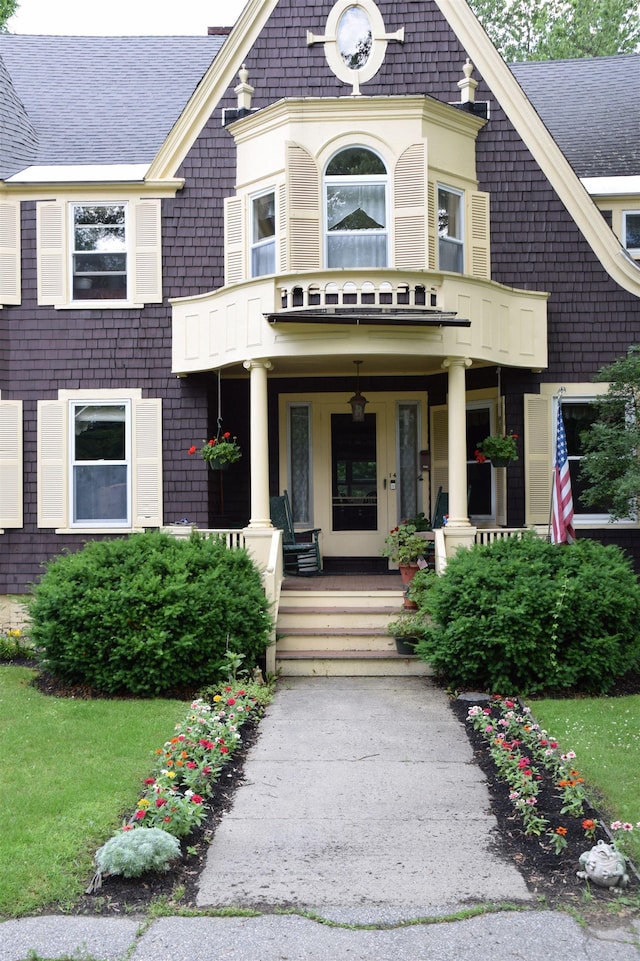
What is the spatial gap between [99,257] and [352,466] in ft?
15.6

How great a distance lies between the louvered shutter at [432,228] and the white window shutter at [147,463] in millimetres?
4148

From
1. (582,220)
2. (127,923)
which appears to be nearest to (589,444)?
(582,220)

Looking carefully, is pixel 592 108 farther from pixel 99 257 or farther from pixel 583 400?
pixel 99 257

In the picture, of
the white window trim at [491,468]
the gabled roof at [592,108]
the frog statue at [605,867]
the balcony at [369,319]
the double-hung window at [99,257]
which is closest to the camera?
the frog statue at [605,867]

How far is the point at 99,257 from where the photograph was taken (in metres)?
12.3

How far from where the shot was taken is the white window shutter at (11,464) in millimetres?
12258

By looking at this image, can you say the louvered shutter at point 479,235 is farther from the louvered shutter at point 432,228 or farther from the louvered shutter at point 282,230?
the louvered shutter at point 282,230

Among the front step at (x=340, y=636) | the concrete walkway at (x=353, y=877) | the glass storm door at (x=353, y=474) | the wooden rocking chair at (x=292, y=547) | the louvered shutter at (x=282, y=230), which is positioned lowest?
the concrete walkway at (x=353, y=877)

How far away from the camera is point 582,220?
39.9ft

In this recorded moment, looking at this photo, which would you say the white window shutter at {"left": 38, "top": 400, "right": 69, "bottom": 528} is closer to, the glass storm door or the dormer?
the dormer

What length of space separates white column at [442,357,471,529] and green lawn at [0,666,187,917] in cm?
436

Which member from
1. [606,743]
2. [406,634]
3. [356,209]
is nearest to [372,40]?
[356,209]

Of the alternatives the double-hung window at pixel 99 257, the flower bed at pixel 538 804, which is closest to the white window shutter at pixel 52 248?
the double-hung window at pixel 99 257

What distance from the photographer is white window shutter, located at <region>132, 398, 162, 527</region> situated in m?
12.2
